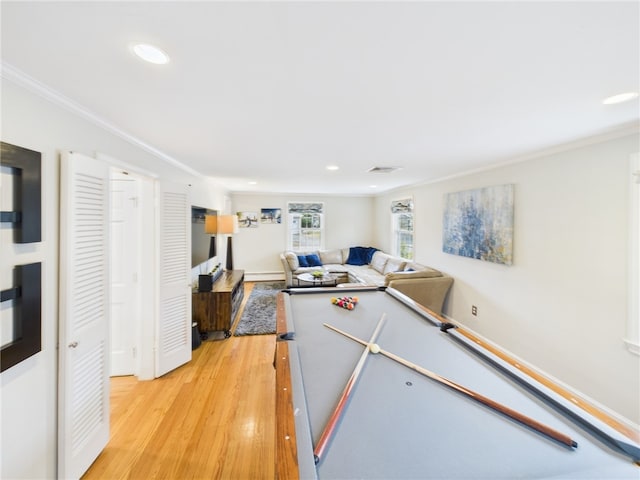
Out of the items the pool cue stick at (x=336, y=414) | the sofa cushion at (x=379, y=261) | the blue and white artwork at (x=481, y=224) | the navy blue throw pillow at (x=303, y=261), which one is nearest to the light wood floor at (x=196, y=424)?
the pool cue stick at (x=336, y=414)

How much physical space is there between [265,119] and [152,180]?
144 cm

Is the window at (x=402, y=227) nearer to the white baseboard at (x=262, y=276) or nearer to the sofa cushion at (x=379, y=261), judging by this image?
the sofa cushion at (x=379, y=261)

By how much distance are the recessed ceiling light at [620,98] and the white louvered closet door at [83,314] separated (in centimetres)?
316

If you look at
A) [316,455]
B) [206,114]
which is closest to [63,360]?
[316,455]

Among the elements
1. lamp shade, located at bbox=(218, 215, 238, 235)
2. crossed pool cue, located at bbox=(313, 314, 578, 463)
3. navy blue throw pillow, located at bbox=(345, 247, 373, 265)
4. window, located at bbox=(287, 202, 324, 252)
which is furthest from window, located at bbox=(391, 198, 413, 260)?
crossed pool cue, located at bbox=(313, 314, 578, 463)

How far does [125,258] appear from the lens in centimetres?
255

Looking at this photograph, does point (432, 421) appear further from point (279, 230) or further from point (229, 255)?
point (279, 230)

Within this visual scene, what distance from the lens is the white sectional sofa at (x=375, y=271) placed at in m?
3.79

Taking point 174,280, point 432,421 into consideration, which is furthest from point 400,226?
point 432,421

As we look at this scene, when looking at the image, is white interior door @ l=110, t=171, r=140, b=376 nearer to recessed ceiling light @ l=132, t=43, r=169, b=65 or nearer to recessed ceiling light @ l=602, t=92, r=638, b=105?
recessed ceiling light @ l=132, t=43, r=169, b=65

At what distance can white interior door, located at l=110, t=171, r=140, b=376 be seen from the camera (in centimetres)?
253

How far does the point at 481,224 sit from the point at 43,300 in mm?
4149

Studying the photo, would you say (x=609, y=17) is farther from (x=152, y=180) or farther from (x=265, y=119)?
(x=152, y=180)

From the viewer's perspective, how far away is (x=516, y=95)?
1447 millimetres
